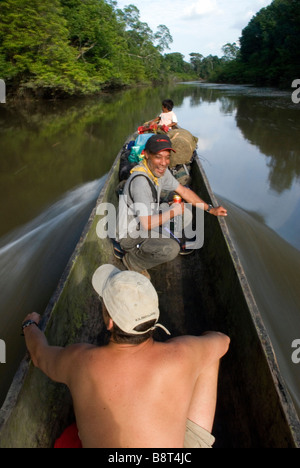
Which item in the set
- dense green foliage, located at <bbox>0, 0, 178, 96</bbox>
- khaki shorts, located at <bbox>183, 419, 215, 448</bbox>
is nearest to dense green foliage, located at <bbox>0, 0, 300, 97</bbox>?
dense green foliage, located at <bbox>0, 0, 178, 96</bbox>

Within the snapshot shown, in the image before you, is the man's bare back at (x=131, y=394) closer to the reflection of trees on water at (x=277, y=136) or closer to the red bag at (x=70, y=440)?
the red bag at (x=70, y=440)

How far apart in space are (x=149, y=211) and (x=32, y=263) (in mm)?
2223

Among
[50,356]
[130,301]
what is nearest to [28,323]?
[50,356]

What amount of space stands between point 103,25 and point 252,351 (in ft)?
89.4

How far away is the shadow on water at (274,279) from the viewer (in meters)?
2.67

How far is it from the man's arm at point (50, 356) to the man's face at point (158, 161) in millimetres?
1731

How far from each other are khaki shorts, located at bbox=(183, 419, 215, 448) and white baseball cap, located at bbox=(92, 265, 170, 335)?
0.59 meters

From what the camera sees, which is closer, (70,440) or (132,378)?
(132,378)

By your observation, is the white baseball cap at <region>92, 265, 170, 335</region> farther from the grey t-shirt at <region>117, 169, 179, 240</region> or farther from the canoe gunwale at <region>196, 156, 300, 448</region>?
the grey t-shirt at <region>117, 169, 179, 240</region>

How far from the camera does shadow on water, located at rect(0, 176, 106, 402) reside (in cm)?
281

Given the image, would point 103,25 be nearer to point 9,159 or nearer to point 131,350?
point 9,159

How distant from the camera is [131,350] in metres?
1.21

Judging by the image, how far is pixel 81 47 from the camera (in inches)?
836

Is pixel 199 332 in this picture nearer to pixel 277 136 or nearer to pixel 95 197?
pixel 95 197
